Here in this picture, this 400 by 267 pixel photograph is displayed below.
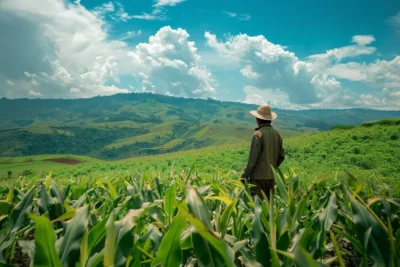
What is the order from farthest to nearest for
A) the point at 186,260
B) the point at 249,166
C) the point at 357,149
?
the point at 357,149 < the point at 249,166 < the point at 186,260

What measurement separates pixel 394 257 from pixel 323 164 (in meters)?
29.1

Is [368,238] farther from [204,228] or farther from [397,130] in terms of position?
[397,130]

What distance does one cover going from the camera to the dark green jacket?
5.23m

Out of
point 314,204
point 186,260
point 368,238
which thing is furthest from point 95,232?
point 314,204

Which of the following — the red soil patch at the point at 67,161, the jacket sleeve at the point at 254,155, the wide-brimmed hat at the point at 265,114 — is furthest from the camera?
the red soil patch at the point at 67,161

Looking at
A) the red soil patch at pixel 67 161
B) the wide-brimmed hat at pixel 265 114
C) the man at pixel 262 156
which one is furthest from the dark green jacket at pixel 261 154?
the red soil patch at pixel 67 161

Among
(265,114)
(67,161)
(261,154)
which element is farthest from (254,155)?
(67,161)

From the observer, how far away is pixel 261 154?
211 inches

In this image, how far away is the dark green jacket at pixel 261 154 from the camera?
5.23 m

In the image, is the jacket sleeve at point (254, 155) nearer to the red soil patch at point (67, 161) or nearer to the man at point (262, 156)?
the man at point (262, 156)

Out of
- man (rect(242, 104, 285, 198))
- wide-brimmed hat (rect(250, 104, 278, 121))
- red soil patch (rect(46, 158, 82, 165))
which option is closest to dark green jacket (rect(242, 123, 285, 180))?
man (rect(242, 104, 285, 198))

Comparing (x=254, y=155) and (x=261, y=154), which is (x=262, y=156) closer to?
(x=261, y=154)

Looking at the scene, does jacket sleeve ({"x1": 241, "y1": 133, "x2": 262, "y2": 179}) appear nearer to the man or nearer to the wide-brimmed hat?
the man

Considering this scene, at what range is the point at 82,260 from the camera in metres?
1.13
